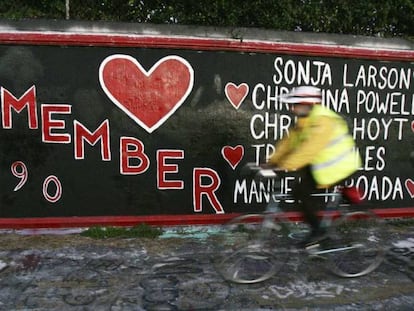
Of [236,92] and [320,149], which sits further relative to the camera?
[236,92]

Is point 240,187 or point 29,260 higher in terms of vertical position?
point 240,187

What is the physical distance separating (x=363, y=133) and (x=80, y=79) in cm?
390

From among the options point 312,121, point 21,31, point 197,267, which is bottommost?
point 197,267

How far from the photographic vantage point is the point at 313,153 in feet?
13.1

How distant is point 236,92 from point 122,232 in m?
2.33

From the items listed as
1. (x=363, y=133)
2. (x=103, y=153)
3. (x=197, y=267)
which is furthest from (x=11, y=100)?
(x=363, y=133)

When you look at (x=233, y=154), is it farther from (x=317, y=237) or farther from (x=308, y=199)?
(x=317, y=237)

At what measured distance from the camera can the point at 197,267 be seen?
15.3 feet

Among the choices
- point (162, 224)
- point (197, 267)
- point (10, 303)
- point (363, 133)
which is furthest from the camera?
point (363, 133)

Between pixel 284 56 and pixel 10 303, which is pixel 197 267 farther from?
pixel 284 56

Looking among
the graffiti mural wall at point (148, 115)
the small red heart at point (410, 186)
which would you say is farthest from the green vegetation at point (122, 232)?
the small red heart at point (410, 186)

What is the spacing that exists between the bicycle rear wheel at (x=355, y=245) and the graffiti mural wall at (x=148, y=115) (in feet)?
4.48

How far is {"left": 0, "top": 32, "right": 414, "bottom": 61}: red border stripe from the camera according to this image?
552 centimetres

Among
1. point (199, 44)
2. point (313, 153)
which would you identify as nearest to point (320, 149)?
point (313, 153)
